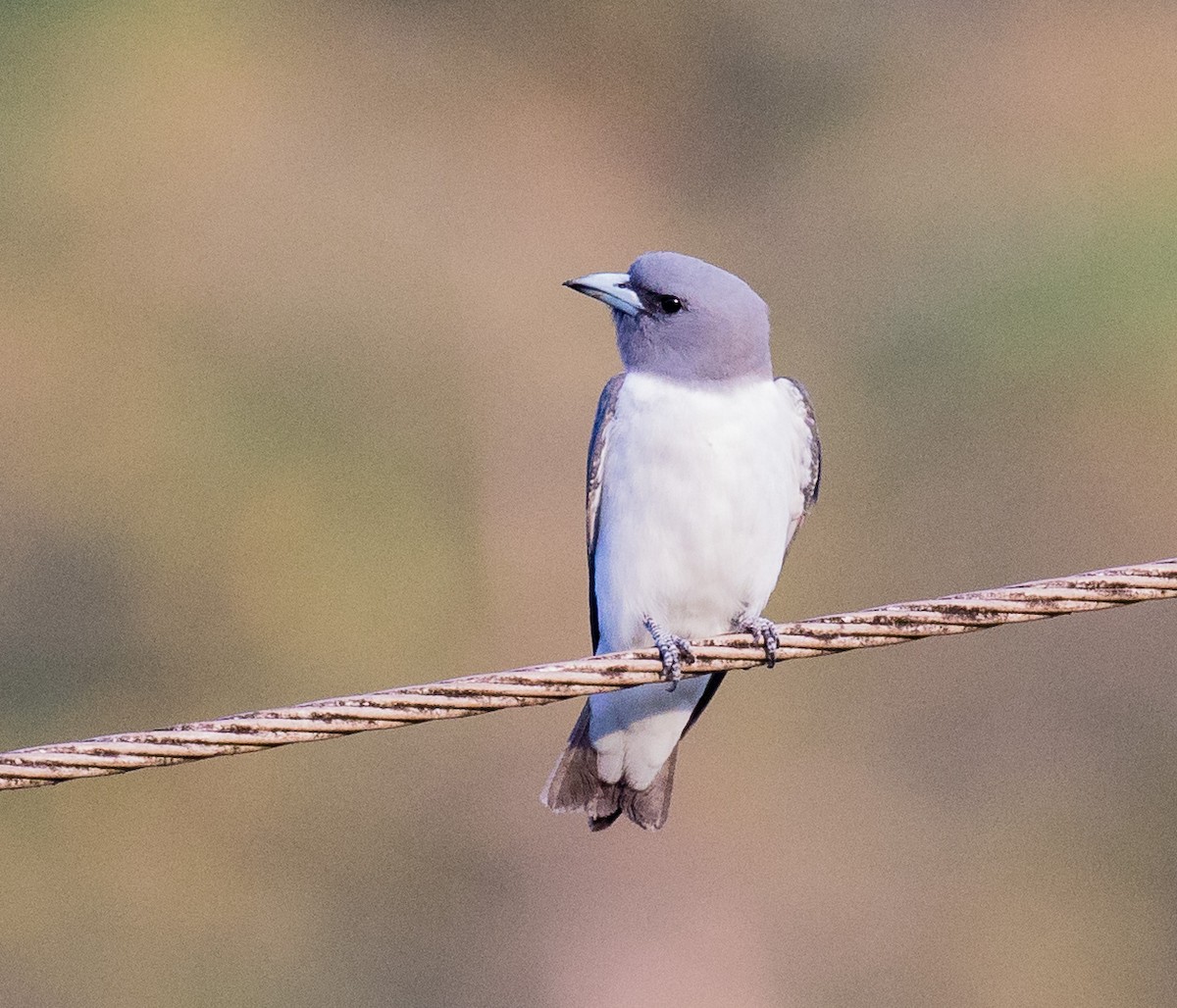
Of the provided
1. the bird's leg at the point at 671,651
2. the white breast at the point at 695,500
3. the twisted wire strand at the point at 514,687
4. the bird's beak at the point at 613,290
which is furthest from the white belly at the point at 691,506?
the twisted wire strand at the point at 514,687

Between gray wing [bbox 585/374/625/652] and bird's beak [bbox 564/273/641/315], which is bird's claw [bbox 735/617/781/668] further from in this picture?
bird's beak [bbox 564/273/641/315]

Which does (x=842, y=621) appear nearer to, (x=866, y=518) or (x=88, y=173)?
(x=866, y=518)

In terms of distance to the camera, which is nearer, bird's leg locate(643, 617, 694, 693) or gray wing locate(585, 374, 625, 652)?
bird's leg locate(643, 617, 694, 693)

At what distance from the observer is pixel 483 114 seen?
1802 centimetres

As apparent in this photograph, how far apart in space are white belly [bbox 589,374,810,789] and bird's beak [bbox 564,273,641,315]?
287 mm

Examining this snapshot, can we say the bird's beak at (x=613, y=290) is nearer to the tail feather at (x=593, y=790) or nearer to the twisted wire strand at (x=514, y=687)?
the tail feather at (x=593, y=790)

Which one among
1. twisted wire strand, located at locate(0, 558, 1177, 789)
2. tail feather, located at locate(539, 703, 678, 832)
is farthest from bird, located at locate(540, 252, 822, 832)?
twisted wire strand, located at locate(0, 558, 1177, 789)

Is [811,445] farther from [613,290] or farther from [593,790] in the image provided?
[593,790]

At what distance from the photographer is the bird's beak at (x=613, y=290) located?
18.2ft

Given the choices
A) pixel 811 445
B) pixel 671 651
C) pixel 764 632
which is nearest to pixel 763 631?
pixel 764 632

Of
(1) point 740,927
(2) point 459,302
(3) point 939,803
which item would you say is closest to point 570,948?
(1) point 740,927

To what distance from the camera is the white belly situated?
5.02 m

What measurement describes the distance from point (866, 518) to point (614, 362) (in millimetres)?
2314

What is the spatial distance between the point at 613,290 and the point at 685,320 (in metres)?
0.32
